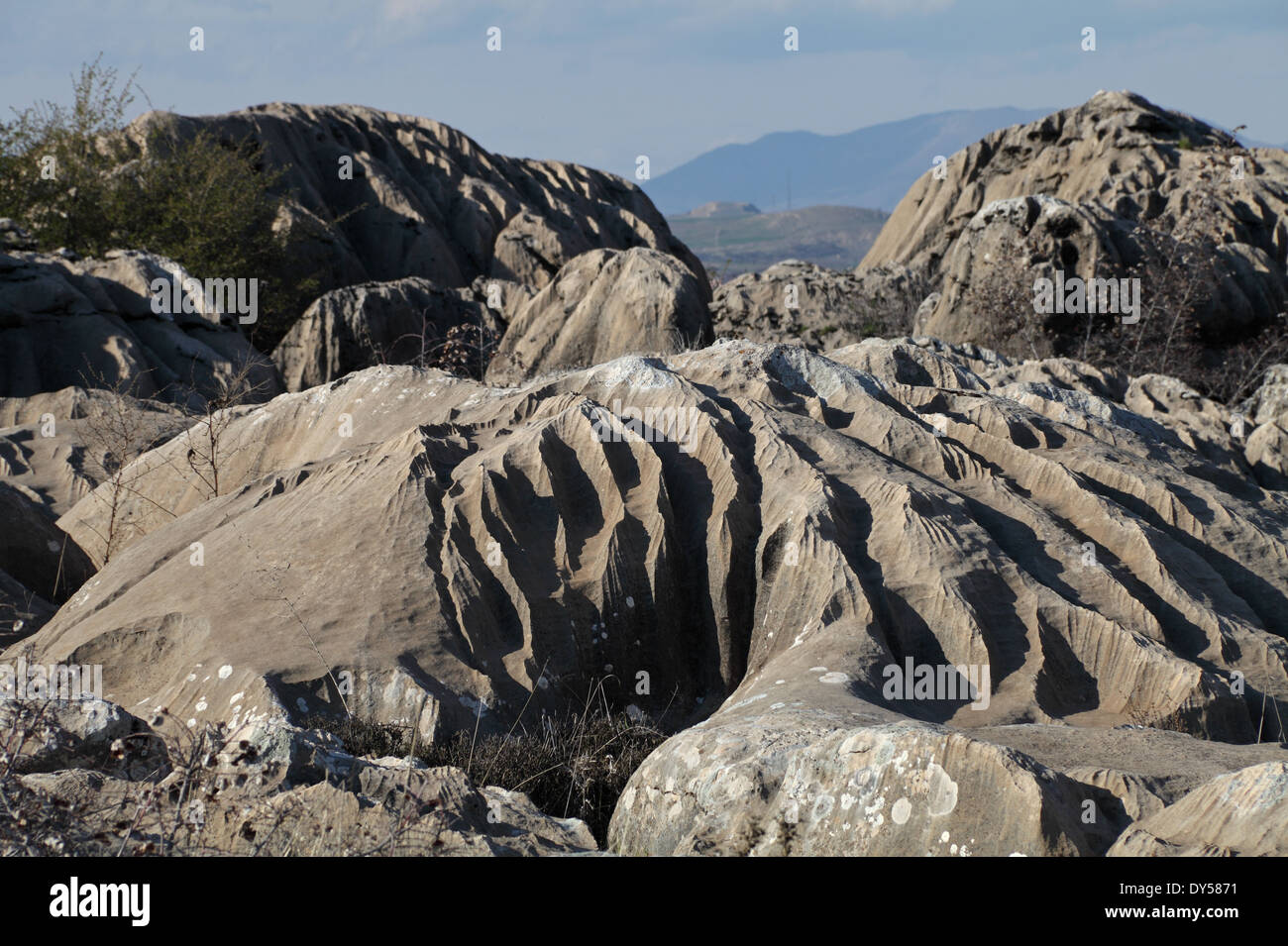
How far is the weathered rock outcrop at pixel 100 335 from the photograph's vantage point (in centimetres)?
1619

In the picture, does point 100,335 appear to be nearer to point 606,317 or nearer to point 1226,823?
point 606,317

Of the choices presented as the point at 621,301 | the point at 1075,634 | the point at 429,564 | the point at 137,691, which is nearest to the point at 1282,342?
the point at 621,301

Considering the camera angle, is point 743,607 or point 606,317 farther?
point 606,317

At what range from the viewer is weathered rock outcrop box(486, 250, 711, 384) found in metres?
18.9

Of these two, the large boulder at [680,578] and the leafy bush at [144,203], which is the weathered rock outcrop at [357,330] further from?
the large boulder at [680,578]

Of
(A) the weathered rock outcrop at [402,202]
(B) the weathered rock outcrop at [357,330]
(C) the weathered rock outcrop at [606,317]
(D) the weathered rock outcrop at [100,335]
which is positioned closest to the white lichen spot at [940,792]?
(D) the weathered rock outcrop at [100,335]

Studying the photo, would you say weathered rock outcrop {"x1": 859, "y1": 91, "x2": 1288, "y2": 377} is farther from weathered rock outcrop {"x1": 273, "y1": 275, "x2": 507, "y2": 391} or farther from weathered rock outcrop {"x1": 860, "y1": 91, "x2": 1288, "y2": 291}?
weathered rock outcrop {"x1": 273, "y1": 275, "x2": 507, "y2": 391}

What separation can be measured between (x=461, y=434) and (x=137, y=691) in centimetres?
259

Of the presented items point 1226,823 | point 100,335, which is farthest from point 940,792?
point 100,335

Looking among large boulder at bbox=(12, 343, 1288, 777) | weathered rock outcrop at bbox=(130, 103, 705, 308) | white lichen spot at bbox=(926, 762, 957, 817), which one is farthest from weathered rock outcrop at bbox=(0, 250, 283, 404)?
weathered rock outcrop at bbox=(130, 103, 705, 308)

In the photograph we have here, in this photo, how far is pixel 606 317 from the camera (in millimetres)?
19328

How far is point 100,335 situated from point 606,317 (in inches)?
306

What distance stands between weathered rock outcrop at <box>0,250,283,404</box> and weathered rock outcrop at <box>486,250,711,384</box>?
4.44 m
